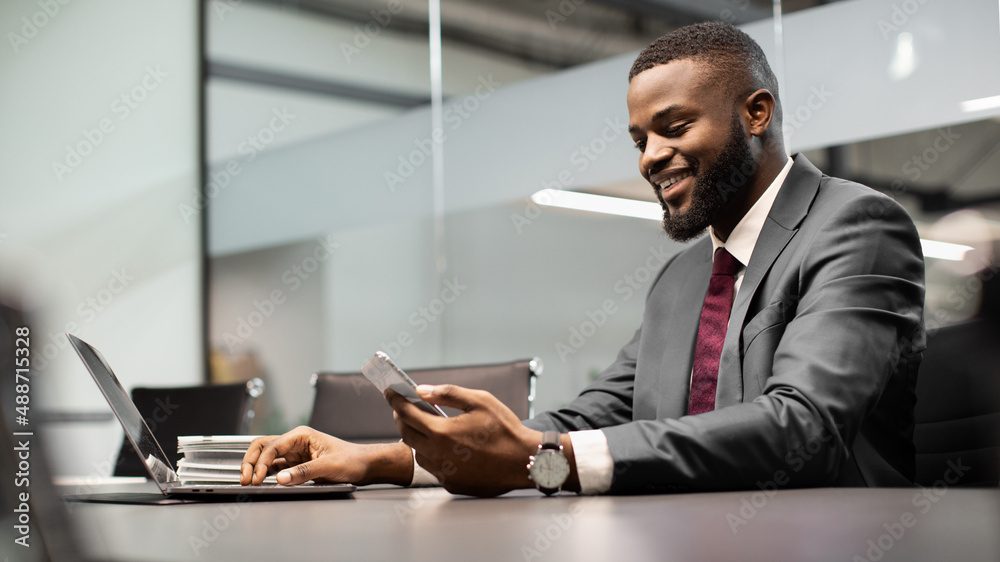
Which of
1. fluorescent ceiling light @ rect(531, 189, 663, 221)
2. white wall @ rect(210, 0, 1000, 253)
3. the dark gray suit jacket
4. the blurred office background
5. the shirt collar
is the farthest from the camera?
fluorescent ceiling light @ rect(531, 189, 663, 221)

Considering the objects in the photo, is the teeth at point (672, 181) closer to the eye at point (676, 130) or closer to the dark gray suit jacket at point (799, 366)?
the eye at point (676, 130)

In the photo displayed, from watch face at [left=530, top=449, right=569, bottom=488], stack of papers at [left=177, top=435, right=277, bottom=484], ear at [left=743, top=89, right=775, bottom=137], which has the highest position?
ear at [left=743, top=89, right=775, bottom=137]

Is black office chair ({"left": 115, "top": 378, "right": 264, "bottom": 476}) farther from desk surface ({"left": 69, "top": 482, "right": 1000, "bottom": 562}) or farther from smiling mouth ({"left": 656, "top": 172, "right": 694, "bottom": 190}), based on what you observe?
desk surface ({"left": 69, "top": 482, "right": 1000, "bottom": 562})

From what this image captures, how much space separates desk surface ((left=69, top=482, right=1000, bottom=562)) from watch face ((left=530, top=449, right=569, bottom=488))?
67 millimetres

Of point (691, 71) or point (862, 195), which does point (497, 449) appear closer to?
point (862, 195)

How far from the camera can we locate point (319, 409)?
7.57ft

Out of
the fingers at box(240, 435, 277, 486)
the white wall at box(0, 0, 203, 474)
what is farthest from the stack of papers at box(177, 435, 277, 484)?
the white wall at box(0, 0, 203, 474)

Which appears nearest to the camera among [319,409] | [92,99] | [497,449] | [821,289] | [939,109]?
[497,449]

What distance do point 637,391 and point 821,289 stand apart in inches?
20.4

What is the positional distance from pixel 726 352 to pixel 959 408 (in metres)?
0.43

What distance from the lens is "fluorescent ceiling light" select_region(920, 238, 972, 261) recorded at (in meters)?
2.89

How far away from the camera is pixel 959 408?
1.48m

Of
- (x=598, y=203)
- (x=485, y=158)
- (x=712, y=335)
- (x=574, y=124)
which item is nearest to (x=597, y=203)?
(x=598, y=203)

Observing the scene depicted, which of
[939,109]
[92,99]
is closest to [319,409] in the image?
A: [939,109]
